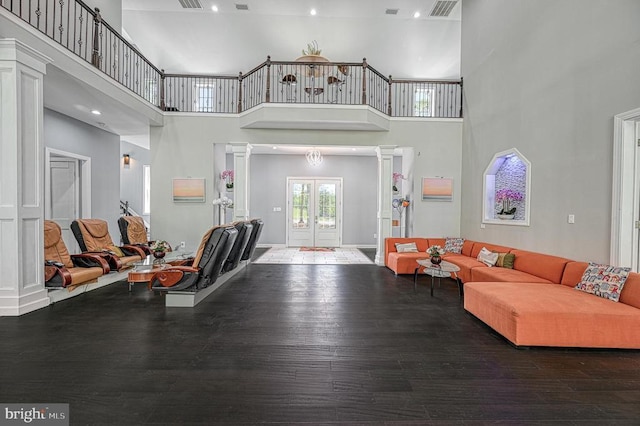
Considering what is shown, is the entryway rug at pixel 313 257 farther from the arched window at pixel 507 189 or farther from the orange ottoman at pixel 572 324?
the orange ottoman at pixel 572 324

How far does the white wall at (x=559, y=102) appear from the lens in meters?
3.81

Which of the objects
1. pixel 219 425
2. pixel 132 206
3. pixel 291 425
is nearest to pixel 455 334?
pixel 291 425

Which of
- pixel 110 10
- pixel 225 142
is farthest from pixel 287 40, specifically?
pixel 110 10

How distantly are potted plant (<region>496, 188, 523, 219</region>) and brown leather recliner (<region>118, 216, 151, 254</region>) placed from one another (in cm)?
660

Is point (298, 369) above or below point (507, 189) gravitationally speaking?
below

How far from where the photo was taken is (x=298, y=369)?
2.55m

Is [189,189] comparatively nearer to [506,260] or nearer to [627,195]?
[506,260]

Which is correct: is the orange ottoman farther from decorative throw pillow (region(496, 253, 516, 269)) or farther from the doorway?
the doorway

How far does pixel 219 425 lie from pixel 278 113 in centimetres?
580

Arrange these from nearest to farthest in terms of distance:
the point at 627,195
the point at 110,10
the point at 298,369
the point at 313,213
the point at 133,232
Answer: the point at 298,369
the point at 627,195
the point at 133,232
the point at 110,10
the point at 313,213

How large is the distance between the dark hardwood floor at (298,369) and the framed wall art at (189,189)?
3510 mm

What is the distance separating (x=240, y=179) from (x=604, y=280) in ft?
20.9

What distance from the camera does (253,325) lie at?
3496mm

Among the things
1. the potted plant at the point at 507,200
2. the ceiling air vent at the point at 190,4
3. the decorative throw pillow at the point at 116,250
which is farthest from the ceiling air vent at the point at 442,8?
the decorative throw pillow at the point at 116,250
